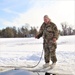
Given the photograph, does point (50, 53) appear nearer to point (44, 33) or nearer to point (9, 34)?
point (44, 33)

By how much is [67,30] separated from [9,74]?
49502 millimetres

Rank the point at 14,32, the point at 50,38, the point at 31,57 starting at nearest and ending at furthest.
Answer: the point at 50,38 < the point at 31,57 < the point at 14,32

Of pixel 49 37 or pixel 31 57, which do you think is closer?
pixel 49 37

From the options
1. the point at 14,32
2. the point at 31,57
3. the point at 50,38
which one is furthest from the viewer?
the point at 14,32

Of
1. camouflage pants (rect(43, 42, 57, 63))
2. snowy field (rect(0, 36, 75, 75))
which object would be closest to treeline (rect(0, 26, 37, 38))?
snowy field (rect(0, 36, 75, 75))

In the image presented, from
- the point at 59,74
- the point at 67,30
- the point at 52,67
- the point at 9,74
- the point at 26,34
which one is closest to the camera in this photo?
the point at 9,74

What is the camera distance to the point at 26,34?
59.9 m

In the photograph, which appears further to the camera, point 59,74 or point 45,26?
point 45,26

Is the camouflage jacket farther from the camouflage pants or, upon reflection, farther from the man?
the camouflage pants

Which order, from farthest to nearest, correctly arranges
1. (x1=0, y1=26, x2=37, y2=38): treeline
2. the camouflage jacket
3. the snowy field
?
(x1=0, y1=26, x2=37, y2=38): treeline
the snowy field
the camouflage jacket

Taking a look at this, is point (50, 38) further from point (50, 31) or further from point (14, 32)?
point (14, 32)

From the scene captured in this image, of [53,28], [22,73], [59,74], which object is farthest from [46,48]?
[22,73]

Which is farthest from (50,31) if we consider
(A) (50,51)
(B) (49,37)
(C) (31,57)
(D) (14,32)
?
(D) (14,32)

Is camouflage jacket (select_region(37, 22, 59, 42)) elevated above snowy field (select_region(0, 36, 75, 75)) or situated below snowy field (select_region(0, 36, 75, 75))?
above
